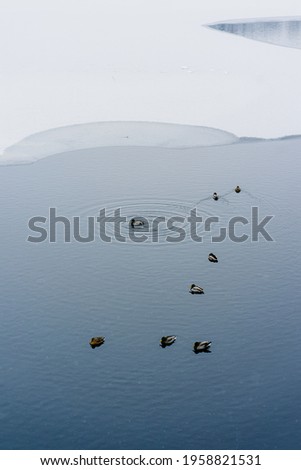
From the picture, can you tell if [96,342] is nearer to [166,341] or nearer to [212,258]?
[166,341]

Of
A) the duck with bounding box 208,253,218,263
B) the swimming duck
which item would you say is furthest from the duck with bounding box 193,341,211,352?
the swimming duck

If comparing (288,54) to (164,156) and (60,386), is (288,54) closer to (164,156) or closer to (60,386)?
(164,156)

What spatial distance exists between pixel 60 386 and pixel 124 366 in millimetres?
1168

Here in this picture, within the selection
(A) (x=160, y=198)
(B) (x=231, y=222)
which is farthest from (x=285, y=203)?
(A) (x=160, y=198)

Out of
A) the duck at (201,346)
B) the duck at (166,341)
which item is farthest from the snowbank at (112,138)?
the duck at (201,346)

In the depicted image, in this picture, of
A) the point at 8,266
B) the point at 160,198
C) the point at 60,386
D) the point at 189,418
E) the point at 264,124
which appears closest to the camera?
the point at 189,418

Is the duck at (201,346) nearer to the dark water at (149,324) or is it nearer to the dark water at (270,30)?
the dark water at (149,324)

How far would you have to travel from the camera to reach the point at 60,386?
11023 millimetres

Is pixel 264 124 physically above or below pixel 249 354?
above

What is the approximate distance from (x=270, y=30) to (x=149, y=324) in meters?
35.2

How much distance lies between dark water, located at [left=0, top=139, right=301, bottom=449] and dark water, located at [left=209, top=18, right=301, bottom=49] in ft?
70.8

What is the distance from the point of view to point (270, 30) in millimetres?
43594
